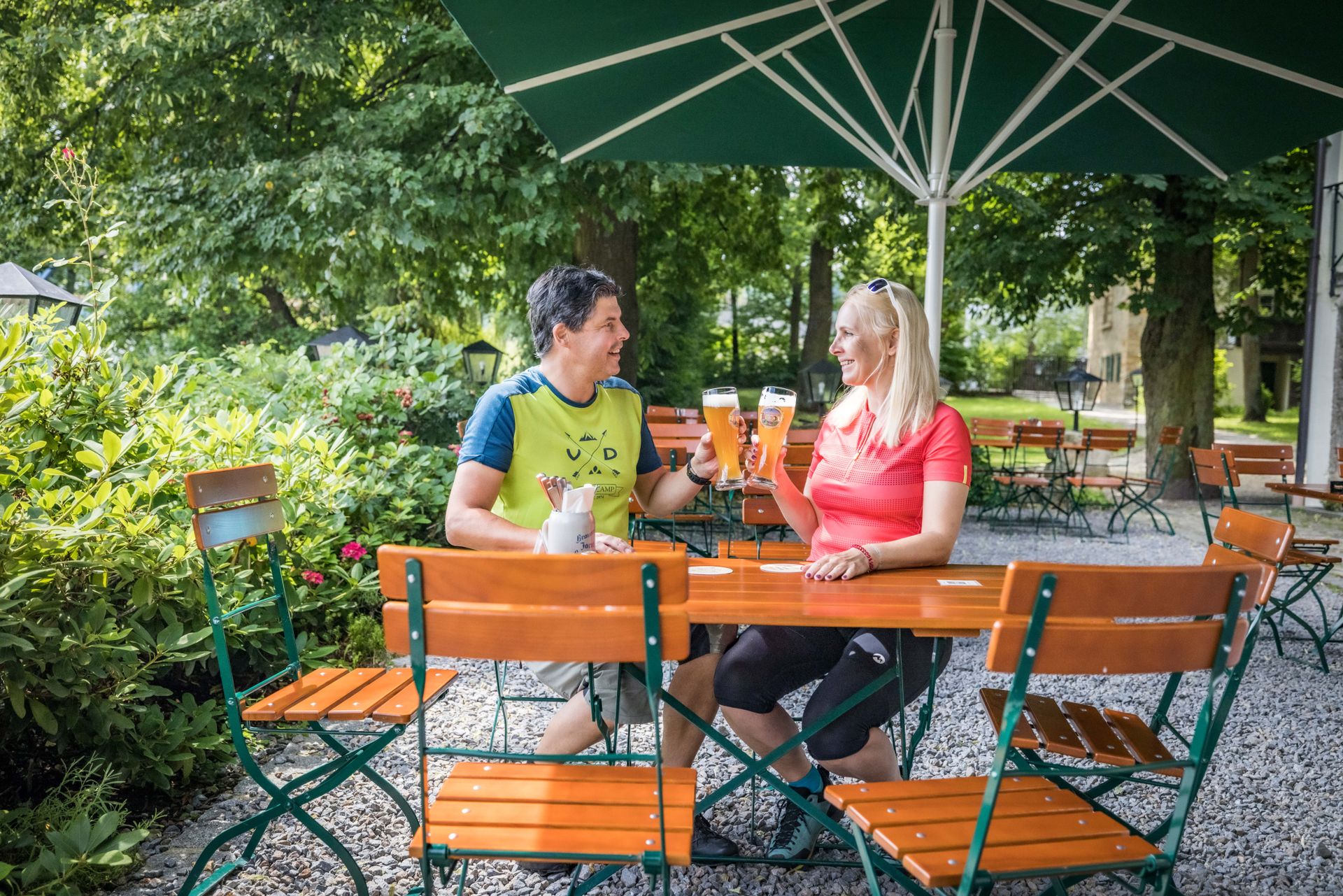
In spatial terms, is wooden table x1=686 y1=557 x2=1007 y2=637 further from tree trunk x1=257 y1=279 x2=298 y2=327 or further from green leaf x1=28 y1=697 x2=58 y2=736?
tree trunk x1=257 y1=279 x2=298 y2=327

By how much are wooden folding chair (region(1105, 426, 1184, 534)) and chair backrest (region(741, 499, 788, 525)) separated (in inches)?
240

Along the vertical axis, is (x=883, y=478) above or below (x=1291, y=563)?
above

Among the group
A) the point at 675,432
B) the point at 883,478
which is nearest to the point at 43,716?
the point at 883,478

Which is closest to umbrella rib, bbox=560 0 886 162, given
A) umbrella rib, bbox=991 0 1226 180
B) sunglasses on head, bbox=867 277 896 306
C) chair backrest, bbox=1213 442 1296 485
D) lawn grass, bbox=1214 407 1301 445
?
umbrella rib, bbox=991 0 1226 180

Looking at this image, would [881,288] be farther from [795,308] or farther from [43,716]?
[795,308]

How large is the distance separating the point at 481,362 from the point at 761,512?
4.67m

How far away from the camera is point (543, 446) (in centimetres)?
262

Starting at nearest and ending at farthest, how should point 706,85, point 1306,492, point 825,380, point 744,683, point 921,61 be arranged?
point 744,683 < point 921,61 < point 706,85 < point 1306,492 < point 825,380

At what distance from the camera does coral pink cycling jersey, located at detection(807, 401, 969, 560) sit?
8.31 ft

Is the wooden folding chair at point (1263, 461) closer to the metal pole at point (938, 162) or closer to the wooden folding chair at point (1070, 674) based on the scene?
the metal pole at point (938, 162)

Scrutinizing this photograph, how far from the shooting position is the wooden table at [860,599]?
1940mm

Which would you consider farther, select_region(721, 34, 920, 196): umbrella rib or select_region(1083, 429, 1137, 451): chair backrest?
select_region(1083, 429, 1137, 451): chair backrest

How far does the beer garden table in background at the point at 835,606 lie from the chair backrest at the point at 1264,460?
4.17m

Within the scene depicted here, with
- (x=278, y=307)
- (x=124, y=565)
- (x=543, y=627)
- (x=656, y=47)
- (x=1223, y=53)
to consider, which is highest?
(x=656, y=47)
